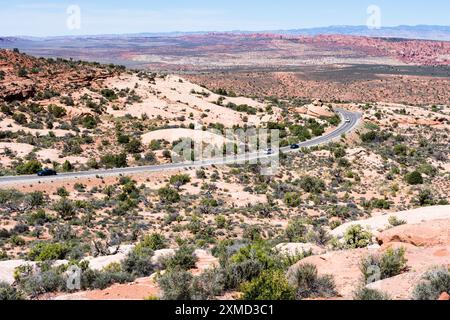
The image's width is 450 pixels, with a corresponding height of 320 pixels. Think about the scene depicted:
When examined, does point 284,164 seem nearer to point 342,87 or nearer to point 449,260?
point 449,260

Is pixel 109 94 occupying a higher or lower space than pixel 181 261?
higher

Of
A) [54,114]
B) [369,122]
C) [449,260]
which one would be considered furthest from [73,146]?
[369,122]

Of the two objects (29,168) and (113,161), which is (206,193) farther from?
(29,168)

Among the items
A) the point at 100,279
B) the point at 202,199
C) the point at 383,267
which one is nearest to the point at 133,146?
the point at 202,199

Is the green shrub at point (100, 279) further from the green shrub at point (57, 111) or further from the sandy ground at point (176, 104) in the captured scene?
the sandy ground at point (176, 104)

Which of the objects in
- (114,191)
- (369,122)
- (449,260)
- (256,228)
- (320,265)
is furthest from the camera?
(369,122)

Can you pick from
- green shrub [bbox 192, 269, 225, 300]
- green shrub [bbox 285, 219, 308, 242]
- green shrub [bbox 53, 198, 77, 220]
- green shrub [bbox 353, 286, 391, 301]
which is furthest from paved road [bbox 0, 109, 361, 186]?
green shrub [bbox 353, 286, 391, 301]
